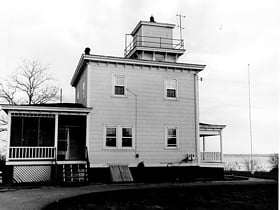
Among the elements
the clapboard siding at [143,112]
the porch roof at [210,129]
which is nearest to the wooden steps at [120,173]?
the clapboard siding at [143,112]

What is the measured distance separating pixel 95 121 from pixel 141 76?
3.73 m

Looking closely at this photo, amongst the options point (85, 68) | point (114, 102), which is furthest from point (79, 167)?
point (85, 68)

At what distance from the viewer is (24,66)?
117 feet

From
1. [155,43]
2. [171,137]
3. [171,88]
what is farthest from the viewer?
[155,43]

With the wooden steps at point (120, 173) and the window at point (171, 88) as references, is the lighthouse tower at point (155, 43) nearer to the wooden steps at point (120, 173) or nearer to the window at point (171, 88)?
the window at point (171, 88)

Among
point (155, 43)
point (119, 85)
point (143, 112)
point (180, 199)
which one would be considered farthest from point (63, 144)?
point (180, 199)

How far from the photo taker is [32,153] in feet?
62.2

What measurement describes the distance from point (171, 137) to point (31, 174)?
7.87 metres

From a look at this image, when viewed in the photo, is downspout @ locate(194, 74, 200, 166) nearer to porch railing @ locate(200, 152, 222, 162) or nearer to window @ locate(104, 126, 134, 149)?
porch railing @ locate(200, 152, 222, 162)

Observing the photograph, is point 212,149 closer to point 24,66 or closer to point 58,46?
point 58,46

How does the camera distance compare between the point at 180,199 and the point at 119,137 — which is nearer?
the point at 180,199

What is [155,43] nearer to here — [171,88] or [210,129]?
[171,88]

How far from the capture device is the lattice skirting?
18.5 m

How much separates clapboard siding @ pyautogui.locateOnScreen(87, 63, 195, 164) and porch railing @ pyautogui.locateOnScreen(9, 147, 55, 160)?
2184 mm
